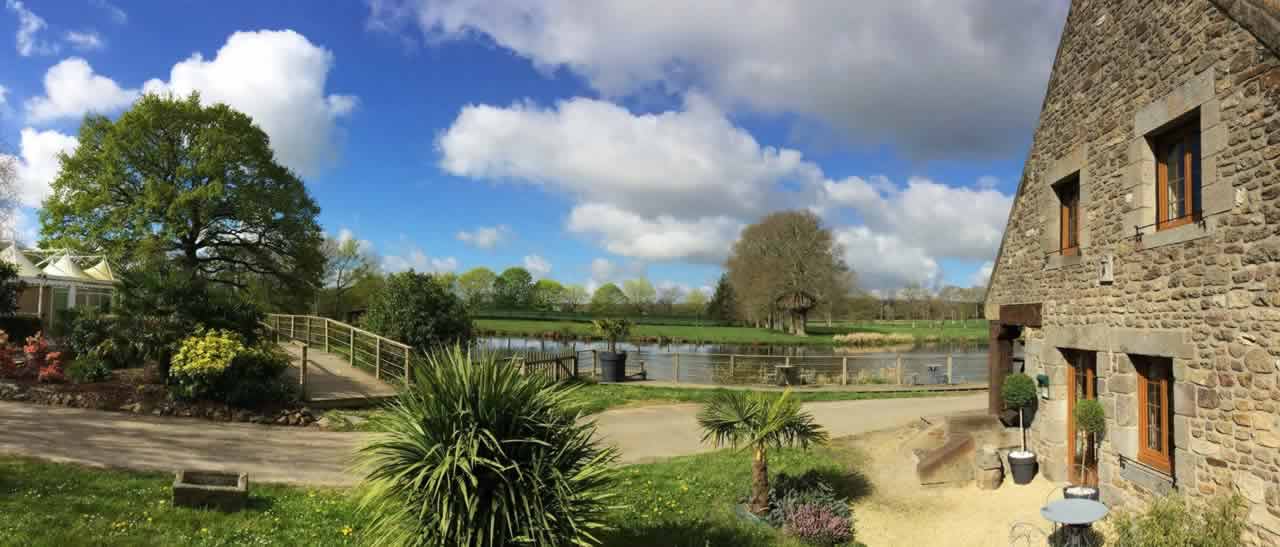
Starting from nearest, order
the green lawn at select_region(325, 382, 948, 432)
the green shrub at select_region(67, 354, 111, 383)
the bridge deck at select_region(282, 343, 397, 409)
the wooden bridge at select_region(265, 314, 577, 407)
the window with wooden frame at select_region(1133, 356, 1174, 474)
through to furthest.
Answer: the window with wooden frame at select_region(1133, 356, 1174, 474)
the green shrub at select_region(67, 354, 111, 383)
the bridge deck at select_region(282, 343, 397, 409)
the wooden bridge at select_region(265, 314, 577, 407)
the green lawn at select_region(325, 382, 948, 432)

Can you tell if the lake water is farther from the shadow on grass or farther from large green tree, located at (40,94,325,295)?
large green tree, located at (40,94,325,295)

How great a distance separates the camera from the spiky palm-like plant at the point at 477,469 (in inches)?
201

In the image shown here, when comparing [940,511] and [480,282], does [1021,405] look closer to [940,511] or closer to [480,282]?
[940,511]

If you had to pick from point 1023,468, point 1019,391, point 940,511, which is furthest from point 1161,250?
point 940,511

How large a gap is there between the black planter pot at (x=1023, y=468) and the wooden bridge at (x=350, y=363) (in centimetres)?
853

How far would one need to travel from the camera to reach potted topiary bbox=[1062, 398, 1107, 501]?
26.9ft

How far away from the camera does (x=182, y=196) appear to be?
25844 mm

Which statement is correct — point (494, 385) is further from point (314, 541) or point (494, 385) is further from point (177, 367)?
point (177, 367)

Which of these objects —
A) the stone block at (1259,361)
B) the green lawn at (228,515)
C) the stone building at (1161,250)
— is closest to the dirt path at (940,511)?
the stone building at (1161,250)

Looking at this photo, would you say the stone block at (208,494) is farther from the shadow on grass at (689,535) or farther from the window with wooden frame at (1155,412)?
the window with wooden frame at (1155,412)

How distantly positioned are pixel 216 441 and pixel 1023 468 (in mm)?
12182

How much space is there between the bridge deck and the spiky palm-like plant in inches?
299

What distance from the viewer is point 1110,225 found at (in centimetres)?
827

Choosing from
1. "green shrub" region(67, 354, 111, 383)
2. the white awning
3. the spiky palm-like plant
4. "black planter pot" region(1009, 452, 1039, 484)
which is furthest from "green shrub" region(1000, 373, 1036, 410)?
the white awning
